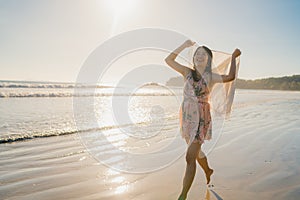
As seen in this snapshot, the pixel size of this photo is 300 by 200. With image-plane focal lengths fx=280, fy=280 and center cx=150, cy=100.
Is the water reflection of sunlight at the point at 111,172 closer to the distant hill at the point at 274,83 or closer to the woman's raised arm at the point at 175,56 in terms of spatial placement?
the woman's raised arm at the point at 175,56

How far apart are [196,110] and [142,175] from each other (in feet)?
6.28

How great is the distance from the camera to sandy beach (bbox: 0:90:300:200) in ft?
13.9

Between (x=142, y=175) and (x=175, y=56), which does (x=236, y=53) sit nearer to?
(x=175, y=56)

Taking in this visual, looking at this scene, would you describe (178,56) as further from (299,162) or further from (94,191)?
(299,162)

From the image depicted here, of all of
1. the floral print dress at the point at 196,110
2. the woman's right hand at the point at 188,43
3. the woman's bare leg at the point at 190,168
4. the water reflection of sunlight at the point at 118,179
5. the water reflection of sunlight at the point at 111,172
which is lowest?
the water reflection of sunlight at the point at 111,172

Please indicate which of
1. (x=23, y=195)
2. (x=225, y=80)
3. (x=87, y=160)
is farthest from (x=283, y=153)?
(x=23, y=195)

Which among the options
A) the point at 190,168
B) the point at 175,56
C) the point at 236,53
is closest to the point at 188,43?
the point at 175,56

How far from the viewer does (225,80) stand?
406 cm

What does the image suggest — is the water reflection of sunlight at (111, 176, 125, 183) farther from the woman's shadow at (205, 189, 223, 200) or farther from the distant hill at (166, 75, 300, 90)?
the distant hill at (166, 75, 300, 90)

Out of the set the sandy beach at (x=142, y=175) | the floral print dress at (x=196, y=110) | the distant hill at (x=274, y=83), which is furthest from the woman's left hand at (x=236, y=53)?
the distant hill at (x=274, y=83)

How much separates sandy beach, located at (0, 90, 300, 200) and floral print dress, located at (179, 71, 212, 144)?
0.98 meters

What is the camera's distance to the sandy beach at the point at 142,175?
13.9 ft

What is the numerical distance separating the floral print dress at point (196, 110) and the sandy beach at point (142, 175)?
978 millimetres

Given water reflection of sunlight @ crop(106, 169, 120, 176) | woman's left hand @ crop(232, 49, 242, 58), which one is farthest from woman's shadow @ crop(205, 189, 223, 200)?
woman's left hand @ crop(232, 49, 242, 58)
